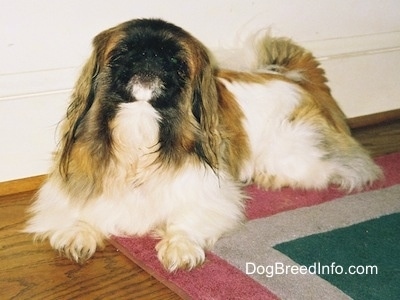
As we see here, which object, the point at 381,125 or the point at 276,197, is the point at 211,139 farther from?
the point at 381,125

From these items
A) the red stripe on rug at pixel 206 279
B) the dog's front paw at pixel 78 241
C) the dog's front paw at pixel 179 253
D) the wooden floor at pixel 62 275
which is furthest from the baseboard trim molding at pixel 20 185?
the dog's front paw at pixel 179 253

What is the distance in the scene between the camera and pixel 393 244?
1.74 meters

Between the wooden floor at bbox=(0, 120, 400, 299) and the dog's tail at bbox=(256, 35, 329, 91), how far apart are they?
106 centimetres

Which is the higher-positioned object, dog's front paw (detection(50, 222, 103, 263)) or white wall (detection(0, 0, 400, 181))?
white wall (detection(0, 0, 400, 181))

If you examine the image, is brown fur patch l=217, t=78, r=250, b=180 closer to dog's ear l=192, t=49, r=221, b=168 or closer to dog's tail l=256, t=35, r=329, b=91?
dog's ear l=192, t=49, r=221, b=168

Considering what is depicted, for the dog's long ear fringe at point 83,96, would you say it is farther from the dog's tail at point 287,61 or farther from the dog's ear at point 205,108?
the dog's tail at point 287,61

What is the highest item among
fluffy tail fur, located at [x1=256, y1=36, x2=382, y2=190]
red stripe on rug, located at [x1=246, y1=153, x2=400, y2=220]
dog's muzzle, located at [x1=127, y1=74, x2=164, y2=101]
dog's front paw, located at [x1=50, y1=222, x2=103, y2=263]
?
dog's muzzle, located at [x1=127, y1=74, x2=164, y2=101]

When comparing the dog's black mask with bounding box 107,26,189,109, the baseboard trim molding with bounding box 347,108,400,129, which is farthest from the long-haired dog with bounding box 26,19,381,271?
the baseboard trim molding with bounding box 347,108,400,129

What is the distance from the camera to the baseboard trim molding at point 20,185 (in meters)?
2.19

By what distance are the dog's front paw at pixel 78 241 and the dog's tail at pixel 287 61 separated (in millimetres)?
1015

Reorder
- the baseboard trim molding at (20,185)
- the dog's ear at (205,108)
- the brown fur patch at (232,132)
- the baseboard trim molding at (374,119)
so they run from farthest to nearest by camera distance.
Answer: the baseboard trim molding at (374,119)
the baseboard trim molding at (20,185)
the brown fur patch at (232,132)
the dog's ear at (205,108)

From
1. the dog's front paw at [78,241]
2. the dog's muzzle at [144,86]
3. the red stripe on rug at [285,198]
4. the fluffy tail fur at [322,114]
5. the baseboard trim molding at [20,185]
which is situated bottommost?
the baseboard trim molding at [20,185]

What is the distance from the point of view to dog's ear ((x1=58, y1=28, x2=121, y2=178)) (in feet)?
5.44

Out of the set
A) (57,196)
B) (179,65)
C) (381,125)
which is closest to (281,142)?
(179,65)
